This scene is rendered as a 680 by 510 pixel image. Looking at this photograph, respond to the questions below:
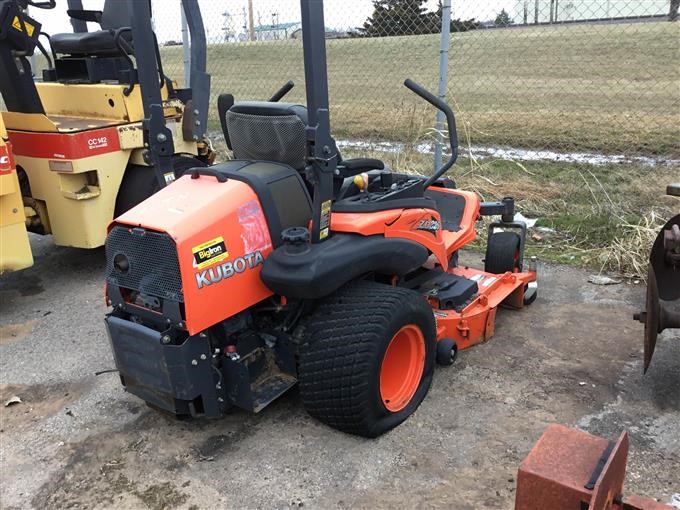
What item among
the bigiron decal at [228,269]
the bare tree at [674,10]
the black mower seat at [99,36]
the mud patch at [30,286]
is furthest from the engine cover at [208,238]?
the bare tree at [674,10]

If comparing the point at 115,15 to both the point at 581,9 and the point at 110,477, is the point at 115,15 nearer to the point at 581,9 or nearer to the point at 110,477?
the point at 110,477

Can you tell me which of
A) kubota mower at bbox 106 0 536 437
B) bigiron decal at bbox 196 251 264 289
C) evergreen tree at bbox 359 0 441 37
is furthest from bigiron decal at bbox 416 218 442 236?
evergreen tree at bbox 359 0 441 37

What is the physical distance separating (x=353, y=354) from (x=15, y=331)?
2.80 m

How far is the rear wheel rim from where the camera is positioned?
10.3 feet

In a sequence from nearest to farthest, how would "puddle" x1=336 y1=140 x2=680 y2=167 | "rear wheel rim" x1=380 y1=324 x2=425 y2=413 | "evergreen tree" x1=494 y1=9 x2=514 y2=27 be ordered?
1. "rear wheel rim" x1=380 y1=324 x2=425 y2=413
2. "evergreen tree" x1=494 y1=9 x2=514 y2=27
3. "puddle" x1=336 y1=140 x2=680 y2=167

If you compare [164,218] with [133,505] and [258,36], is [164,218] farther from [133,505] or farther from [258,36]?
[258,36]

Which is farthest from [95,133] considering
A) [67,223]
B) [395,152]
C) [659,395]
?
[659,395]

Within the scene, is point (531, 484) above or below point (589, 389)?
above

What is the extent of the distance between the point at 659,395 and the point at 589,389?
0.33 meters

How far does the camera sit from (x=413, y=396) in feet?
10.5

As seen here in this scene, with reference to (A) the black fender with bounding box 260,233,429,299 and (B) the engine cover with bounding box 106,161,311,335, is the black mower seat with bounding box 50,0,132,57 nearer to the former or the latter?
(B) the engine cover with bounding box 106,161,311,335

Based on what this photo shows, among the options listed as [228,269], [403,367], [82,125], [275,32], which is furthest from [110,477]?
[275,32]

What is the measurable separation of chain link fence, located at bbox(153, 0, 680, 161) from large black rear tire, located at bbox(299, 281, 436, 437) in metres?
3.97

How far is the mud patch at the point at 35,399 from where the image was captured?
3.34m
